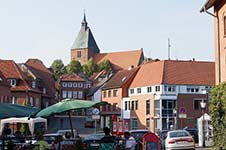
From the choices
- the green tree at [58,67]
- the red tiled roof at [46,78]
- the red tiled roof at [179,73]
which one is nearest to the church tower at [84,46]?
the green tree at [58,67]

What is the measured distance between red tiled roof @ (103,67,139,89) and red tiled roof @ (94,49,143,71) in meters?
58.3

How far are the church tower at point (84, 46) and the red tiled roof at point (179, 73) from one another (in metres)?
97.5

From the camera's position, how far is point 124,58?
574 feet

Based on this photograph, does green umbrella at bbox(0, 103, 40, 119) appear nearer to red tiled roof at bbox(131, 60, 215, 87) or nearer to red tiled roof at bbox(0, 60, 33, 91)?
red tiled roof at bbox(131, 60, 215, 87)

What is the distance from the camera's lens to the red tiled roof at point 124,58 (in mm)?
167650

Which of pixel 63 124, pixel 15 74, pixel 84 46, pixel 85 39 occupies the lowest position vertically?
pixel 63 124

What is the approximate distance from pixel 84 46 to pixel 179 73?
105125mm

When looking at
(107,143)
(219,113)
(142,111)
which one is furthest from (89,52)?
(107,143)

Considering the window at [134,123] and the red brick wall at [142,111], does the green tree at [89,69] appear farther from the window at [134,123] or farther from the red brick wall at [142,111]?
the red brick wall at [142,111]

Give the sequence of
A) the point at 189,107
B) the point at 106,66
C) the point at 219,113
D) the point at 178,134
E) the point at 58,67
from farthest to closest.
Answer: the point at 106,66, the point at 58,67, the point at 189,107, the point at 178,134, the point at 219,113

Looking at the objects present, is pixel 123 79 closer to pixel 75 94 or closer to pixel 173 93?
pixel 173 93

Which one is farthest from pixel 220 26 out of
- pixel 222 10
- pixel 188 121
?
pixel 188 121

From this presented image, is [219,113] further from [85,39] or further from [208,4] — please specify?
[85,39]

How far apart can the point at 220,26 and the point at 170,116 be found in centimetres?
4936
